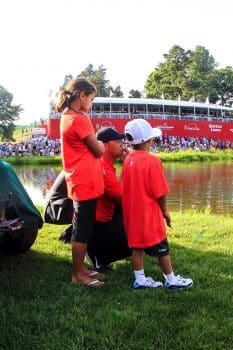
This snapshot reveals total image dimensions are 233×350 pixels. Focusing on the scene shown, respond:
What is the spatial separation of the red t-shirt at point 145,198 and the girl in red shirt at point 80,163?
280 mm

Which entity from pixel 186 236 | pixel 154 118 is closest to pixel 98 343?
pixel 186 236

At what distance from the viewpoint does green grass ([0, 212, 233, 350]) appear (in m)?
2.78

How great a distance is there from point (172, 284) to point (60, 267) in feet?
3.55

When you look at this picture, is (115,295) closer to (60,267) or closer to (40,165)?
(60,267)

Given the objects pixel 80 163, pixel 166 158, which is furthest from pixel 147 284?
pixel 166 158

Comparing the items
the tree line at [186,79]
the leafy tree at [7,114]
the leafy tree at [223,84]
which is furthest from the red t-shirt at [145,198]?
the leafy tree at [223,84]

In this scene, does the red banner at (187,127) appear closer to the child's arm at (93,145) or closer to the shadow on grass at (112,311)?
the shadow on grass at (112,311)

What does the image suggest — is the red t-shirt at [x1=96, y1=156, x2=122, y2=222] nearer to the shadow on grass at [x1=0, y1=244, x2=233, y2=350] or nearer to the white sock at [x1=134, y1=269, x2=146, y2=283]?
the shadow on grass at [x1=0, y1=244, x2=233, y2=350]

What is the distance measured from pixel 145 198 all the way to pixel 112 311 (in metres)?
0.95

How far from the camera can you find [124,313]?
3141 mm

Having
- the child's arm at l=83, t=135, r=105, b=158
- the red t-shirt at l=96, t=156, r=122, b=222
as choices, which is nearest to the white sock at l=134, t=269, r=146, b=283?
the red t-shirt at l=96, t=156, r=122, b=222

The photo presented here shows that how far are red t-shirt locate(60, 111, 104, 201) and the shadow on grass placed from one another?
74cm

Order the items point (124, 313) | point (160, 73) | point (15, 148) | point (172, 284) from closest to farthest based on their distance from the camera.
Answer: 1. point (124, 313)
2. point (172, 284)
3. point (15, 148)
4. point (160, 73)

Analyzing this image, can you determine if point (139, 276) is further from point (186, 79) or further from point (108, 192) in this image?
point (186, 79)
